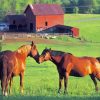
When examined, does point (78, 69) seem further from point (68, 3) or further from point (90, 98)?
point (68, 3)

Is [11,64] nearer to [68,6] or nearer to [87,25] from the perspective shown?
[87,25]

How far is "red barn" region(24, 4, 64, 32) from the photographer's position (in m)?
99.1

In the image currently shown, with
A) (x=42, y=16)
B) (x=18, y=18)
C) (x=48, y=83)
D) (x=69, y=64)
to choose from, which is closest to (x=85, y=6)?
(x=42, y=16)

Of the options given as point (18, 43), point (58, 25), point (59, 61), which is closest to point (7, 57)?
point (59, 61)

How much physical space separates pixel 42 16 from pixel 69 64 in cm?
8140

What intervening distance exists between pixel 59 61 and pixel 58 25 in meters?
77.4

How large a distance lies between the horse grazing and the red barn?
78445mm

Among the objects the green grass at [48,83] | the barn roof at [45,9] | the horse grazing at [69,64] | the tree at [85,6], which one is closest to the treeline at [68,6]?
the tree at [85,6]

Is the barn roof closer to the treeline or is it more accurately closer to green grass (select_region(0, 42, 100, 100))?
green grass (select_region(0, 42, 100, 100))

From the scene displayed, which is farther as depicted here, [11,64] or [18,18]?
[18,18]

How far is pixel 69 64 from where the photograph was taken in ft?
63.2

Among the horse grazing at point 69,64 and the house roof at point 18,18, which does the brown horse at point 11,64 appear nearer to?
the horse grazing at point 69,64

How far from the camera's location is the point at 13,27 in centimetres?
10219

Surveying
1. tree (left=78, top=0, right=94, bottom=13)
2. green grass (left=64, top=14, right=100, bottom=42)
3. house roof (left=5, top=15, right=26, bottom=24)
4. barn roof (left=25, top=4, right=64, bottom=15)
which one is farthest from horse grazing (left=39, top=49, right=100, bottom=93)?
tree (left=78, top=0, right=94, bottom=13)
